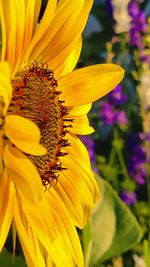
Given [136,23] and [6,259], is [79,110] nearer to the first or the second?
[6,259]

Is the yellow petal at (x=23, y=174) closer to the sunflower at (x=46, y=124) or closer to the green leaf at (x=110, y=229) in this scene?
the sunflower at (x=46, y=124)

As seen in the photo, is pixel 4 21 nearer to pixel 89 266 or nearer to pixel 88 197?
pixel 88 197

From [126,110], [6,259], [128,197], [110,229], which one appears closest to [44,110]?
[6,259]

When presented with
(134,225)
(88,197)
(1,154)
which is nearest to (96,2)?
(134,225)

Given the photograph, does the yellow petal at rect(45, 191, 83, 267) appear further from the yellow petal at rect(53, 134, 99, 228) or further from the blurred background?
the blurred background

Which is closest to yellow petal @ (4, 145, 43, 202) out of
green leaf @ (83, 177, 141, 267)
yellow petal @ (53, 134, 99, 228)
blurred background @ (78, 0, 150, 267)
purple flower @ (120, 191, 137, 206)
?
yellow petal @ (53, 134, 99, 228)

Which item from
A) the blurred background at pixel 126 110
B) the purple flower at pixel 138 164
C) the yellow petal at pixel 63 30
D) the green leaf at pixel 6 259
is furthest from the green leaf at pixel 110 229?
the purple flower at pixel 138 164
